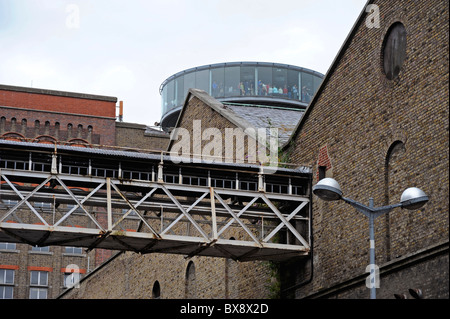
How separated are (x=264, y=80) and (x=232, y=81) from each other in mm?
2283

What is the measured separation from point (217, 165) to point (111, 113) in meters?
35.6

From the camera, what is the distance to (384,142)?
25.3 m

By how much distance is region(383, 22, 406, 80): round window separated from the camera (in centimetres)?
2538

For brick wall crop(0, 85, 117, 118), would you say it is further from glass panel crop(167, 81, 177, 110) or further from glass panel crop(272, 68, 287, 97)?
glass panel crop(272, 68, 287, 97)

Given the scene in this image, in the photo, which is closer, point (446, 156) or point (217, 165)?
point (446, 156)

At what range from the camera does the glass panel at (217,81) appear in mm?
67188

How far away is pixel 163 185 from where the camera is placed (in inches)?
1075

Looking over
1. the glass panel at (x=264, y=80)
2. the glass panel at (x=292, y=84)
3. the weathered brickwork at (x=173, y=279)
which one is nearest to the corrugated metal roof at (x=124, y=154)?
the weathered brickwork at (x=173, y=279)

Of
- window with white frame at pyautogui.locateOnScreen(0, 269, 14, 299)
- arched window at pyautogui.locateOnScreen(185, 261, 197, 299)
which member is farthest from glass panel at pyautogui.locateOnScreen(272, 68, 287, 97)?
arched window at pyautogui.locateOnScreen(185, 261, 197, 299)

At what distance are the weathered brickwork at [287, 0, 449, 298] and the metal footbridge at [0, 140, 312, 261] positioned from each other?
1.23m

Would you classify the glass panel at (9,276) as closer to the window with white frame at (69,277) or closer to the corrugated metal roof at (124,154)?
the window with white frame at (69,277)

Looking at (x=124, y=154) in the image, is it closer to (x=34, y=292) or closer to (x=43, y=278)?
(x=34, y=292)
